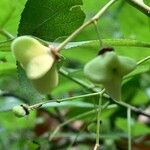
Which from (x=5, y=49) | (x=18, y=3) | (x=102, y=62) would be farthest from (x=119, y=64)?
(x=18, y=3)

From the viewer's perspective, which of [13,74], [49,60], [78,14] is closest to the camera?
[49,60]

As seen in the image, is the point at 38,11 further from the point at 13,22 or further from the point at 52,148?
the point at 52,148

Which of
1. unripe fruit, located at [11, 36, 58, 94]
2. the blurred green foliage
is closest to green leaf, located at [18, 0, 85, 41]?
the blurred green foliage

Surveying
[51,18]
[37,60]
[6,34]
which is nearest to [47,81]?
[37,60]

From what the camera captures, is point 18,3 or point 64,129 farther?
point 64,129

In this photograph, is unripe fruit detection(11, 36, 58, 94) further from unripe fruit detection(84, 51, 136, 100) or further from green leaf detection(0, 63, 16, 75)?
green leaf detection(0, 63, 16, 75)

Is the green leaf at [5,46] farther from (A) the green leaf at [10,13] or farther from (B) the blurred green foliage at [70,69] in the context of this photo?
(A) the green leaf at [10,13]
